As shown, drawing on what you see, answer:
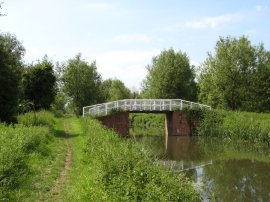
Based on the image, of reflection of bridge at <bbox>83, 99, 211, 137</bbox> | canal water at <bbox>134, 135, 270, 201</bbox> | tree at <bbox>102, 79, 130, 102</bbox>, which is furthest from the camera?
tree at <bbox>102, 79, 130, 102</bbox>

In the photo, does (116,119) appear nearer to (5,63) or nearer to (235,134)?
(235,134)

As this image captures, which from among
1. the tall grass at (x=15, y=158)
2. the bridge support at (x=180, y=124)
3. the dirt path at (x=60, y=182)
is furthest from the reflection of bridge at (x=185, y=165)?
the bridge support at (x=180, y=124)

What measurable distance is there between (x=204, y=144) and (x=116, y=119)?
33.2ft

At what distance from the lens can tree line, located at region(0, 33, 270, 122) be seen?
1102 inches

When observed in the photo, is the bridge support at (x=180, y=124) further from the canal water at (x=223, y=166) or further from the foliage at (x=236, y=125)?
the canal water at (x=223, y=166)

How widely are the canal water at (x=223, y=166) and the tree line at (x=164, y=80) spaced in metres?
11.3

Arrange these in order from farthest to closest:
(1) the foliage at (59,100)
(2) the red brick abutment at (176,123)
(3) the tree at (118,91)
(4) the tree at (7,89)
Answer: (3) the tree at (118,91) → (1) the foliage at (59,100) → (2) the red brick abutment at (176,123) → (4) the tree at (7,89)

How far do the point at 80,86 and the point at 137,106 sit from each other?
18026mm

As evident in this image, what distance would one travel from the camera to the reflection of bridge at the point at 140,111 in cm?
3966

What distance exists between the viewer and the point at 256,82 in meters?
47.2

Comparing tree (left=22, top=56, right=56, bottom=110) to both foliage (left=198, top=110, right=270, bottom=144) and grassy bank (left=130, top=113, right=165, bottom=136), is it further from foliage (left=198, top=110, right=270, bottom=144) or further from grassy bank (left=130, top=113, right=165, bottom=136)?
foliage (left=198, top=110, right=270, bottom=144)

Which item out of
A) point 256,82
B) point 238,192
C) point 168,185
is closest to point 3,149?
point 168,185

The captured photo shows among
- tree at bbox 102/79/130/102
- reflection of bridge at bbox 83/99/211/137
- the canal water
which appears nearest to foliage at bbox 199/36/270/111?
reflection of bridge at bbox 83/99/211/137

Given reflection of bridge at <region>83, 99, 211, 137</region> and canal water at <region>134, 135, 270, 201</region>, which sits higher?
reflection of bridge at <region>83, 99, 211, 137</region>
